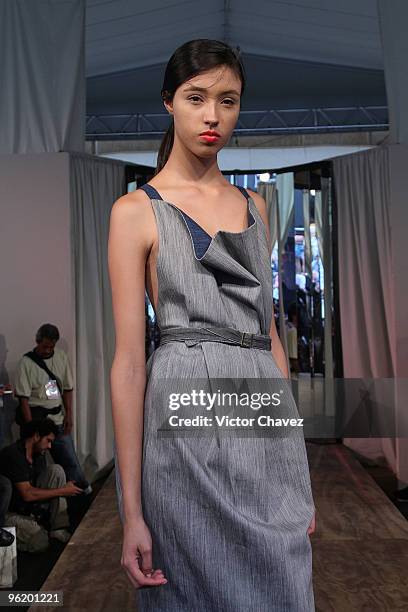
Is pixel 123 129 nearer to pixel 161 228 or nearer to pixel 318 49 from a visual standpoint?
pixel 318 49

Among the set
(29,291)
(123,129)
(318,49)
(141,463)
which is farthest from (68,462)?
(123,129)

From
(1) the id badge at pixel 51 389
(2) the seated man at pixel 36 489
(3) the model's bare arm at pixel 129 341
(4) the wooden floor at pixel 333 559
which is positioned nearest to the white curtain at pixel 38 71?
(1) the id badge at pixel 51 389

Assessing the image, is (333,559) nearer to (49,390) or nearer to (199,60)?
(49,390)

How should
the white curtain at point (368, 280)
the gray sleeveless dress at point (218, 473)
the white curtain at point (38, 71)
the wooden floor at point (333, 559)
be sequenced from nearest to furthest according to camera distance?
the gray sleeveless dress at point (218, 473) → the wooden floor at point (333, 559) → the white curtain at point (38, 71) → the white curtain at point (368, 280)

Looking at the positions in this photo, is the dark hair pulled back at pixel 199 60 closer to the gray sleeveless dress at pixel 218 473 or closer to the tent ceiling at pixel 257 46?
the gray sleeveless dress at pixel 218 473

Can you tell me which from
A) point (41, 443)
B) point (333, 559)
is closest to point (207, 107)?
point (333, 559)

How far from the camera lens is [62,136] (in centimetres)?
582

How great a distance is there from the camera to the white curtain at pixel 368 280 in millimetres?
6320

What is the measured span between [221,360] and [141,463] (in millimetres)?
177

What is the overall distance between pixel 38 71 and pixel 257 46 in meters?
3.68

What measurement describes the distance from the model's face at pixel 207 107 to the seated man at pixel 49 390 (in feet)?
13.7

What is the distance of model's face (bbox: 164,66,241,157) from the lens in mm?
1205

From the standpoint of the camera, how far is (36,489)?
4.55 m

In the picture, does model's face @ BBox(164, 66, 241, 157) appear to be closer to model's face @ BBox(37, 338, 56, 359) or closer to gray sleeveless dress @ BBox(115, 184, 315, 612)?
gray sleeveless dress @ BBox(115, 184, 315, 612)
